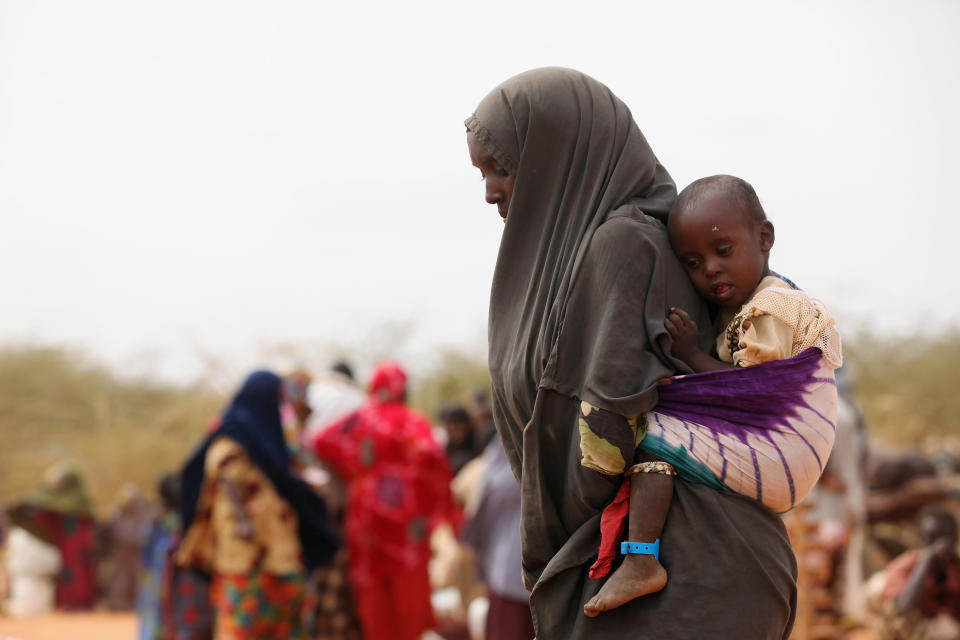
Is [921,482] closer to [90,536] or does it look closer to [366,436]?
[366,436]

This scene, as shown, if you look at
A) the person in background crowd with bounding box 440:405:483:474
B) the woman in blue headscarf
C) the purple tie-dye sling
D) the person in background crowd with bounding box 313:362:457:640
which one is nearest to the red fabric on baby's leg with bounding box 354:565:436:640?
the person in background crowd with bounding box 313:362:457:640

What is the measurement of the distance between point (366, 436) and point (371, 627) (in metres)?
1.38

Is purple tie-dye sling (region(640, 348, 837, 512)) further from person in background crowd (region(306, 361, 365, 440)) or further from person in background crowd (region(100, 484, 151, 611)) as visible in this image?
person in background crowd (region(100, 484, 151, 611))

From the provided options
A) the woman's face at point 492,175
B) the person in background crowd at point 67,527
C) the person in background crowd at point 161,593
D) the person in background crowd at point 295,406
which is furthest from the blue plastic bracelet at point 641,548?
the person in background crowd at point 67,527

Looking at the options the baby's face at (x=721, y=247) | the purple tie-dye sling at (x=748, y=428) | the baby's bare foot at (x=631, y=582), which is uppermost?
the baby's face at (x=721, y=247)

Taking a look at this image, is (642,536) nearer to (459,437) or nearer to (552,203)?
(552,203)

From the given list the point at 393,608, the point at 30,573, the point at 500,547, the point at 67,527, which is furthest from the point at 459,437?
the point at 30,573

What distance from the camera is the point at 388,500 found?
8.52 m

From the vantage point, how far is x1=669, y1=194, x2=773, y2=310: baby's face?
247 cm

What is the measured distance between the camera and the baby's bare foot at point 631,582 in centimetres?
234

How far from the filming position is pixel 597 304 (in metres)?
2.48

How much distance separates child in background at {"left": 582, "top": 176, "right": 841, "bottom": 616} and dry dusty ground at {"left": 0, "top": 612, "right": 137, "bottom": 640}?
12.0m

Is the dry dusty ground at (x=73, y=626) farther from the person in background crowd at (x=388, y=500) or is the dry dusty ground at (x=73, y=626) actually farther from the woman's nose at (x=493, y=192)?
the woman's nose at (x=493, y=192)

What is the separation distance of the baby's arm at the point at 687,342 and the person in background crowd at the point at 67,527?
14341 mm
